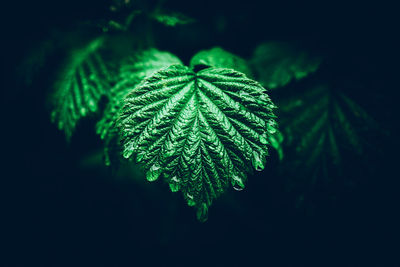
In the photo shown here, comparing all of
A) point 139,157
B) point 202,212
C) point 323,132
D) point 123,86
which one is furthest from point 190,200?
point 323,132

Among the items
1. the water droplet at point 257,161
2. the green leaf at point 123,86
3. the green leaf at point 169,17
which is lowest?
the water droplet at point 257,161

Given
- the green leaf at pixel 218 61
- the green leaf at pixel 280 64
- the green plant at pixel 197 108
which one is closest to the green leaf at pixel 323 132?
the green plant at pixel 197 108

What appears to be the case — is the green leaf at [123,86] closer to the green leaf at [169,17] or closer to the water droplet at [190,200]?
the green leaf at [169,17]

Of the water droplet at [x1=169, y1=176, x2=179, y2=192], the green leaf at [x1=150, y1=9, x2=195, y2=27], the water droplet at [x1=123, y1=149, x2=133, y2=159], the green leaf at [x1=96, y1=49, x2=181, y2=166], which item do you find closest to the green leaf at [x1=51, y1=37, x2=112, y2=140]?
the green leaf at [x1=96, y1=49, x2=181, y2=166]

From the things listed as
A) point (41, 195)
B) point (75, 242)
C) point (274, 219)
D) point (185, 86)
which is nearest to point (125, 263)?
point (75, 242)

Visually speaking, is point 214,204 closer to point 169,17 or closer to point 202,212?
point 202,212

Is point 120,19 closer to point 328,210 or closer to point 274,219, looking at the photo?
point 328,210
